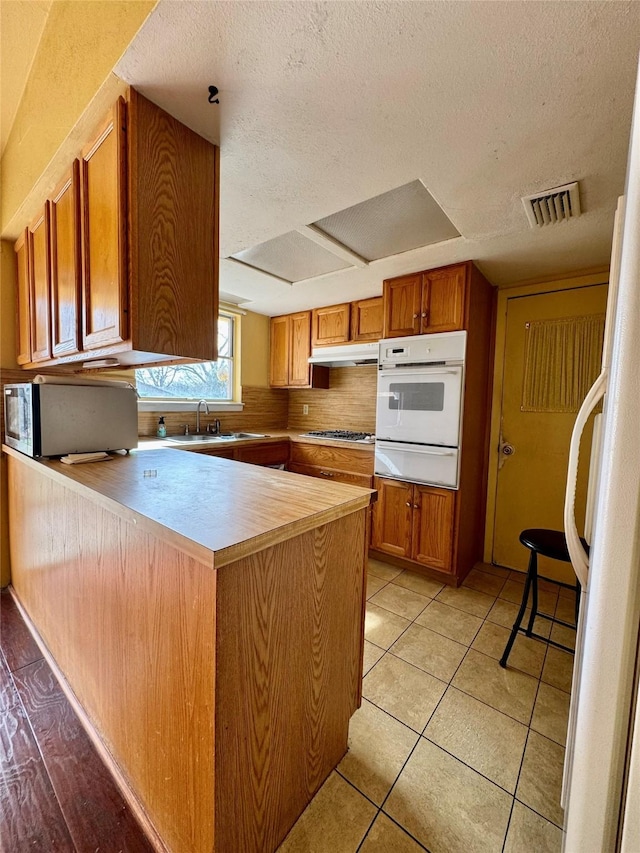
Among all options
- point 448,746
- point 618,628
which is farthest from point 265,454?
point 618,628

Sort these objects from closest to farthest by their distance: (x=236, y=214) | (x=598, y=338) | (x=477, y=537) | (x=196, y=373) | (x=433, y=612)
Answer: (x=236, y=214) < (x=433, y=612) < (x=598, y=338) < (x=477, y=537) < (x=196, y=373)

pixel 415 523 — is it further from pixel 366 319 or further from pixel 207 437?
pixel 207 437

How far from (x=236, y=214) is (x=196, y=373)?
1874mm

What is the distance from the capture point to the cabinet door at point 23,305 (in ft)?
6.33

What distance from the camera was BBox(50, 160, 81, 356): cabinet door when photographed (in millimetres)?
1349

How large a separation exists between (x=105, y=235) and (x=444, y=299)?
200cm

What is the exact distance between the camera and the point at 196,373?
3.37 metres

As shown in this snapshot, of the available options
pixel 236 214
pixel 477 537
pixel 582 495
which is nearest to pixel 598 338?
pixel 582 495

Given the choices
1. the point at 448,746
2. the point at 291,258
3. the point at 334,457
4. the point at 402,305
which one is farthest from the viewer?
the point at 334,457

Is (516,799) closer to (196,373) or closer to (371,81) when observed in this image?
(371,81)

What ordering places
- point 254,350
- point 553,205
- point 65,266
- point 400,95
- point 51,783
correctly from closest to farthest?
point 400,95
point 51,783
point 65,266
point 553,205
point 254,350

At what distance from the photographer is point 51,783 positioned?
3.77ft

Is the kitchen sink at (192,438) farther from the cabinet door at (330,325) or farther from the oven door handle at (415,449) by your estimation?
the oven door handle at (415,449)

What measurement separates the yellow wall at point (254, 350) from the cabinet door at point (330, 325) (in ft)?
2.17
